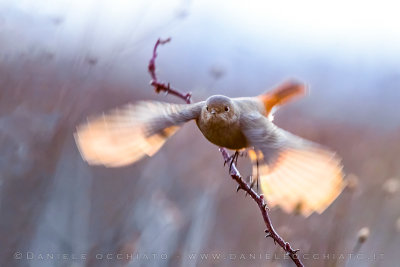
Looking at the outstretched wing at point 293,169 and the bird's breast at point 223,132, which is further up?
the bird's breast at point 223,132

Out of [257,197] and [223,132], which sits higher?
[223,132]

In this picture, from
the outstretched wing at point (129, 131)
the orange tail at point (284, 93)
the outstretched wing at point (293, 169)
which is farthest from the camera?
the orange tail at point (284, 93)

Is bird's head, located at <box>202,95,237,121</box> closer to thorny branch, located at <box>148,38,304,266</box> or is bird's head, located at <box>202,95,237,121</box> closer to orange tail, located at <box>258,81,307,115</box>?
thorny branch, located at <box>148,38,304,266</box>

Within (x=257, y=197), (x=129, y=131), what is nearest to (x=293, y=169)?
(x=257, y=197)

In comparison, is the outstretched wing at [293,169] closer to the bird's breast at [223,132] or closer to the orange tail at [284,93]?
the bird's breast at [223,132]

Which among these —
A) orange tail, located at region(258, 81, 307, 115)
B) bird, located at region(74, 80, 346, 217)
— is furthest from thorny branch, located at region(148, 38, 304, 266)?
orange tail, located at region(258, 81, 307, 115)

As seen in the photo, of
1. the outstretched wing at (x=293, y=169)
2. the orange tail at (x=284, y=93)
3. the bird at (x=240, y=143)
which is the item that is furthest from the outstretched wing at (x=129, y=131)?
the orange tail at (x=284, y=93)

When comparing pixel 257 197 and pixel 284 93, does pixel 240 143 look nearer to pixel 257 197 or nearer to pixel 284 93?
pixel 257 197
